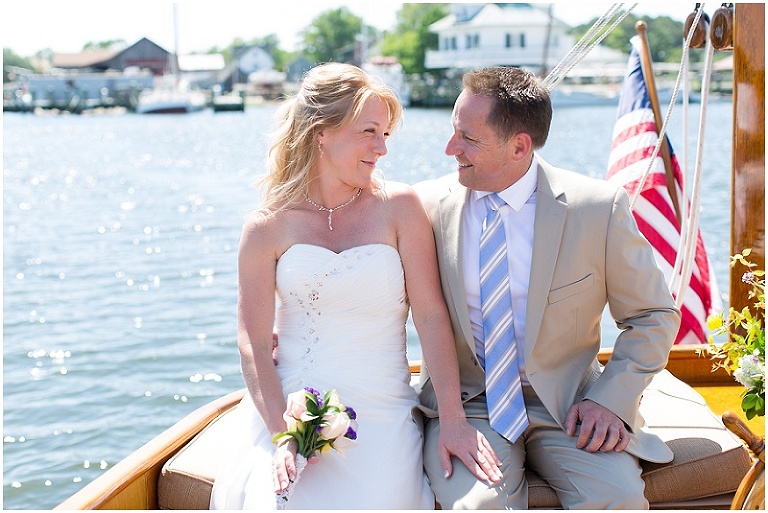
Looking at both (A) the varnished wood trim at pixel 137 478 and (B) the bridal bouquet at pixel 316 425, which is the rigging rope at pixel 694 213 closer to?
(B) the bridal bouquet at pixel 316 425

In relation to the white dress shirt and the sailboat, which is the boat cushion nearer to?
the white dress shirt

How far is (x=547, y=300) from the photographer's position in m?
2.86

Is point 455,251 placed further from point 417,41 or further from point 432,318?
point 417,41

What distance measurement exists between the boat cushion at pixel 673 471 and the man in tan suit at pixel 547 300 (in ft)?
0.22

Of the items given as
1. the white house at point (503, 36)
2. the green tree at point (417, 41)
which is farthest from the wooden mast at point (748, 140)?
the green tree at point (417, 41)

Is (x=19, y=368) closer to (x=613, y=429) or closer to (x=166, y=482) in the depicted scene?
(x=166, y=482)

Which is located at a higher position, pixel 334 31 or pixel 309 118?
pixel 334 31

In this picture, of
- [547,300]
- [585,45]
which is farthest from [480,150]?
[585,45]

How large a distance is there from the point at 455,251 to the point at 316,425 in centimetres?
75

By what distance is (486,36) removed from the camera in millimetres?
55812

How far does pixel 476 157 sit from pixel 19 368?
24.0 ft

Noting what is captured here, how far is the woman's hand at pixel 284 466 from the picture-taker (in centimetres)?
255

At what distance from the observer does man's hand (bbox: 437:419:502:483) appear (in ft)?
8.78

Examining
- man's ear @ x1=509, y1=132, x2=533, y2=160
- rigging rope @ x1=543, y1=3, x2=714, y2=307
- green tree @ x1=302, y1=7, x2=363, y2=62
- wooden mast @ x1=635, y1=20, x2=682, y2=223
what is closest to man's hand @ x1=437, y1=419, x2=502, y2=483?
man's ear @ x1=509, y1=132, x2=533, y2=160
